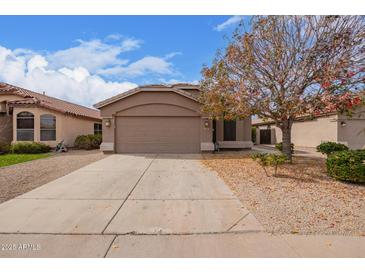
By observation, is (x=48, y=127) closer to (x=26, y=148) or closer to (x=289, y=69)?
(x=26, y=148)

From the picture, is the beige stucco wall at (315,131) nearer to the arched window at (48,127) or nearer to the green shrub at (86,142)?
the green shrub at (86,142)

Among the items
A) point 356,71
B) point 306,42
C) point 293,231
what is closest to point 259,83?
point 306,42

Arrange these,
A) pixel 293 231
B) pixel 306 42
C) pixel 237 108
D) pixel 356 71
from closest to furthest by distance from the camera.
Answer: pixel 293 231, pixel 356 71, pixel 306 42, pixel 237 108

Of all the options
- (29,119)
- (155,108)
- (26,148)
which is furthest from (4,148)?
(155,108)

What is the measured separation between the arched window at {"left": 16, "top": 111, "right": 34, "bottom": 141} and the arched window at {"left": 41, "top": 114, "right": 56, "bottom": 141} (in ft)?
2.20

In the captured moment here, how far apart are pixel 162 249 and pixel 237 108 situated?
267 inches

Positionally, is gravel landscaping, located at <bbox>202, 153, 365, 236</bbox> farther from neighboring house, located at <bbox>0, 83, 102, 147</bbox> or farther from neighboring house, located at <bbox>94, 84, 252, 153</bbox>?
neighboring house, located at <bbox>0, 83, 102, 147</bbox>

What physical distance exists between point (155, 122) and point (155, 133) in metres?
0.69

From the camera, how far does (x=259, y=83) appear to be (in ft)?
28.9

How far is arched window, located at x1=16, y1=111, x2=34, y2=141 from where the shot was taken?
15719mm

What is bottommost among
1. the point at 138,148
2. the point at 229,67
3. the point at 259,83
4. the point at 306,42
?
the point at 138,148

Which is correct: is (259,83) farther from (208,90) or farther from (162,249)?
(162,249)

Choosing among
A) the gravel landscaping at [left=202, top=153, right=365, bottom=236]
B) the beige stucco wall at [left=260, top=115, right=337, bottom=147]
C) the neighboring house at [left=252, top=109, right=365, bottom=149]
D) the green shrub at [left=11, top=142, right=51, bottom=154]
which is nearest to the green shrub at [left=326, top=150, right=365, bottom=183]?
the gravel landscaping at [left=202, top=153, right=365, bottom=236]

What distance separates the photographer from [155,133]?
1392 cm
